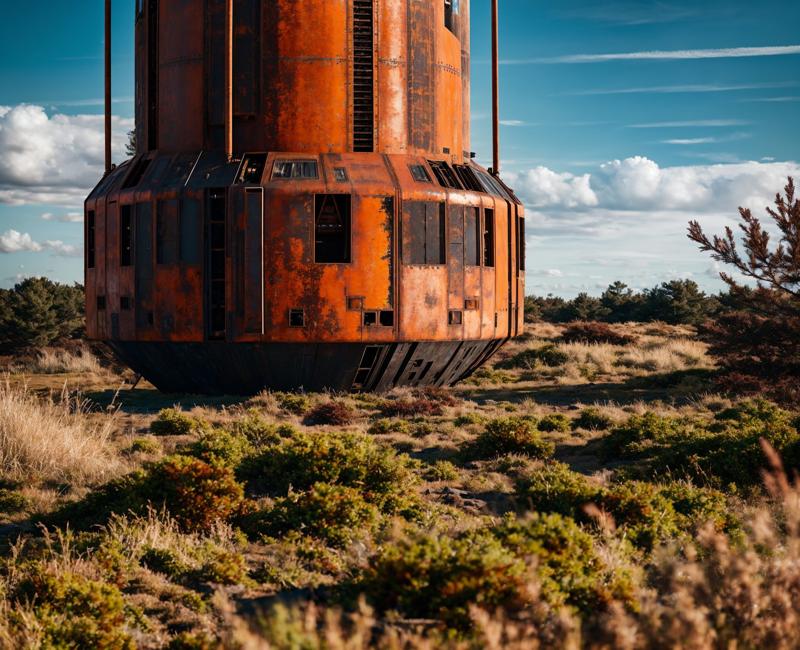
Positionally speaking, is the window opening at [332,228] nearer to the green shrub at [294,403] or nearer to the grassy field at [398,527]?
the green shrub at [294,403]

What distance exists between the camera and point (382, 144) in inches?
803

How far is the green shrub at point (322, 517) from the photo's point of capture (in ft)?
31.0

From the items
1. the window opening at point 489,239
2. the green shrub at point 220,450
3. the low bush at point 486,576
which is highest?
the window opening at point 489,239

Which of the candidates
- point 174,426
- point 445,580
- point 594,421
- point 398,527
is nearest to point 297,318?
point 174,426

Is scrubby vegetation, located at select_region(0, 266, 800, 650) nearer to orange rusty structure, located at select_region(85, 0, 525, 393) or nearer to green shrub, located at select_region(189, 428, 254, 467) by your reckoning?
green shrub, located at select_region(189, 428, 254, 467)

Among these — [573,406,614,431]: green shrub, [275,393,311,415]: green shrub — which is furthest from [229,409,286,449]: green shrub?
[573,406,614,431]: green shrub

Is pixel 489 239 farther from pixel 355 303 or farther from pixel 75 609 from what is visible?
pixel 75 609

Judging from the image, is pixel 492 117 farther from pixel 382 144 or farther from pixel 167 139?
pixel 167 139

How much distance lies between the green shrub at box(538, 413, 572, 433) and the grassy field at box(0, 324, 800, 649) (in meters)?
0.08

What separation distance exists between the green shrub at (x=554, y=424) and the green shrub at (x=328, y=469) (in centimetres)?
533

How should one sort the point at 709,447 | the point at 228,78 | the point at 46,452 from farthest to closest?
the point at 228,78, the point at 709,447, the point at 46,452

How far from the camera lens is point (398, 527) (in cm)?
866

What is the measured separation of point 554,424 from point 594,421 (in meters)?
0.95

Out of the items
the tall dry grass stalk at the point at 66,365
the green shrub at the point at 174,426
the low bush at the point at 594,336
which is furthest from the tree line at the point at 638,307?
the green shrub at the point at 174,426
